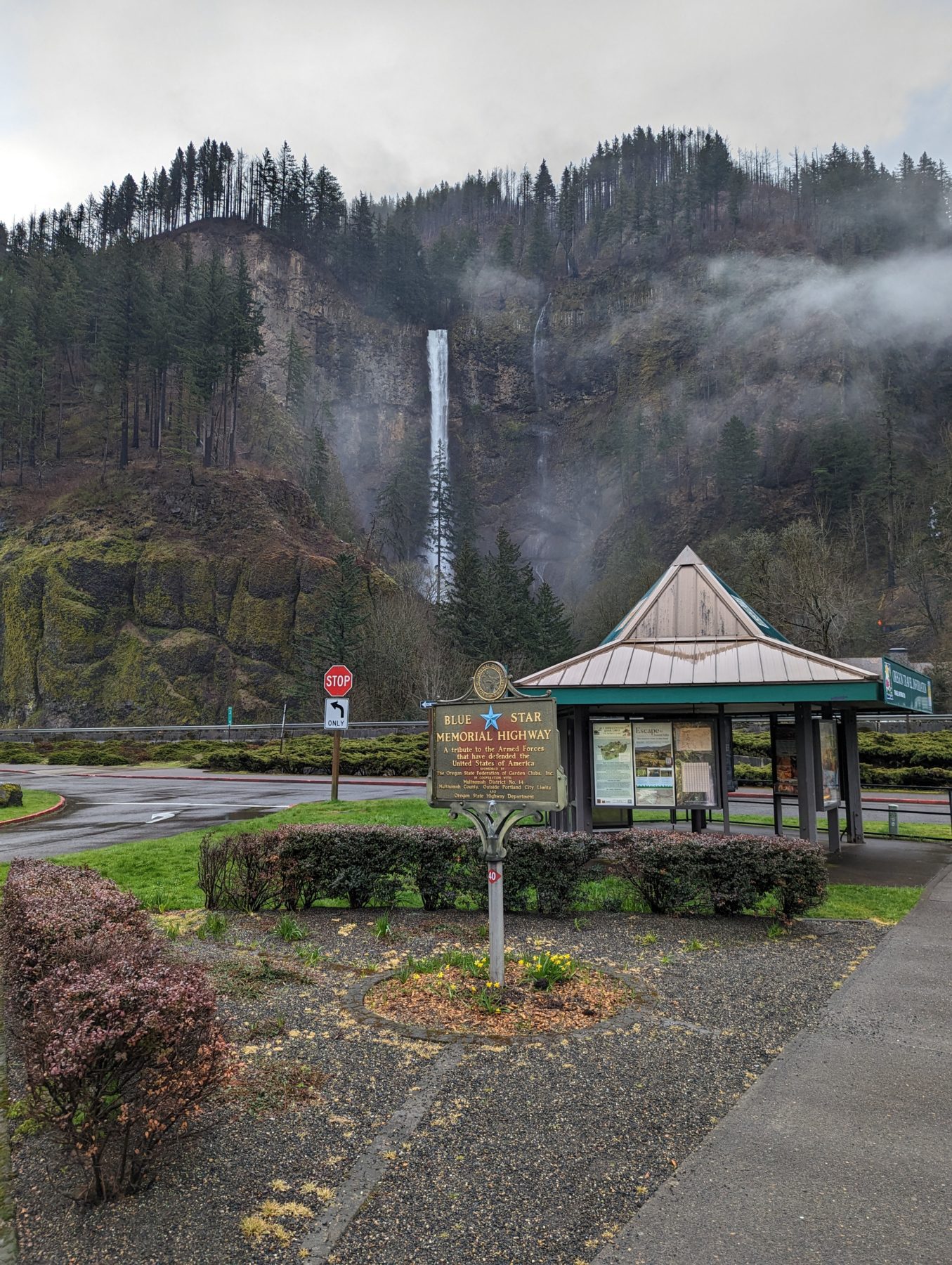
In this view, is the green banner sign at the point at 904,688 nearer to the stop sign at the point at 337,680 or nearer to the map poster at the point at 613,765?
the map poster at the point at 613,765

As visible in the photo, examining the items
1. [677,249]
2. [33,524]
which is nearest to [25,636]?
[33,524]

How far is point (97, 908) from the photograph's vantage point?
6.29 m

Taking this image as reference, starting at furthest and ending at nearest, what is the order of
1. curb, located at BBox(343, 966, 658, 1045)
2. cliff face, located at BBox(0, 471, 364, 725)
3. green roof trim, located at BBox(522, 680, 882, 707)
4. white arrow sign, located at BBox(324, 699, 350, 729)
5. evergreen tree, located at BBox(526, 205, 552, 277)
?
evergreen tree, located at BBox(526, 205, 552, 277) → cliff face, located at BBox(0, 471, 364, 725) → white arrow sign, located at BBox(324, 699, 350, 729) → green roof trim, located at BBox(522, 680, 882, 707) → curb, located at BBox(343, 966, 658, 1045)

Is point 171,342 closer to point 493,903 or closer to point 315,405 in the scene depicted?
point 315,405

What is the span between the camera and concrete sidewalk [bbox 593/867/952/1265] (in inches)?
134

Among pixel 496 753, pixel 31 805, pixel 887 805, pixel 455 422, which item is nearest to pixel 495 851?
pixel 496 753

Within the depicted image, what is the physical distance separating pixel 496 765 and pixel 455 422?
4134 inches

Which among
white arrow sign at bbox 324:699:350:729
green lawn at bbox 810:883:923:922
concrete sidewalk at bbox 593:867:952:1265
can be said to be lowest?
green lawn at bbox 810:883:923:922

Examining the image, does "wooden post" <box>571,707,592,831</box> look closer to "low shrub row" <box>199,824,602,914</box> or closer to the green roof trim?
the green roof trim

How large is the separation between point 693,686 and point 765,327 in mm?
99657

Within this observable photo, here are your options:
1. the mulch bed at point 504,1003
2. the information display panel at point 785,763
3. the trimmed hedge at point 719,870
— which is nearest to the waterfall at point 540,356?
the information display panel at point 785,763

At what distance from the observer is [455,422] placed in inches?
4247

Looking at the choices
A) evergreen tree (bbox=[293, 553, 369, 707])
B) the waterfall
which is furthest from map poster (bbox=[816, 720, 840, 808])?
the waterfall

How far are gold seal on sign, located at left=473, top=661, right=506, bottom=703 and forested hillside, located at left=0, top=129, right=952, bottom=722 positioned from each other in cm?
4035
